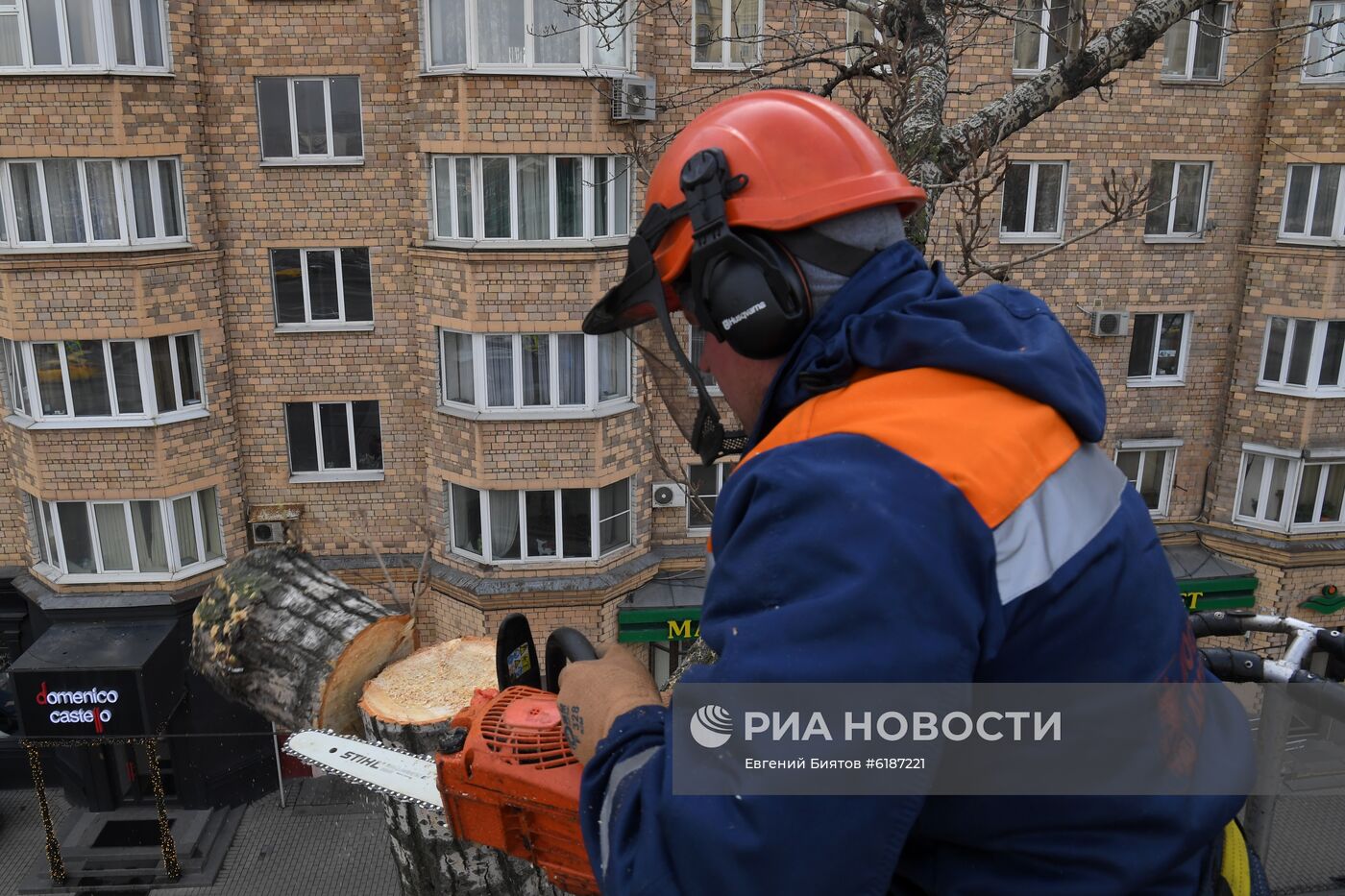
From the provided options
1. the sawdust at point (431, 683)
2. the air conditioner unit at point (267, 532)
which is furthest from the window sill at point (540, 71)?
the sawdust at point (431, 683)

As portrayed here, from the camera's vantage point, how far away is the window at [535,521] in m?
12.6

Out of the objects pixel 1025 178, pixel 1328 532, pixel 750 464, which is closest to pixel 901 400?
pixel 750 464

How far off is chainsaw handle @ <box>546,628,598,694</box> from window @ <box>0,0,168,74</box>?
10973 mm

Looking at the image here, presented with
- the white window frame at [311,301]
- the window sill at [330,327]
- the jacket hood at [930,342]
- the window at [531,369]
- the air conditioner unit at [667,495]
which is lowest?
the air conditioner unit at [667,495]

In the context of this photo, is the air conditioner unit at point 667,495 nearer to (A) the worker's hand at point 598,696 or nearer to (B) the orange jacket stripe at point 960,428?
(A) the worker's hand at point 598,696

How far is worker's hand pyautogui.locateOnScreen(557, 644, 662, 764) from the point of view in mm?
1915

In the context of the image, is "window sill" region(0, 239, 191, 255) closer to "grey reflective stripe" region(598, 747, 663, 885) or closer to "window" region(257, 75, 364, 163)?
"window" region(257, 75, 364, 163)

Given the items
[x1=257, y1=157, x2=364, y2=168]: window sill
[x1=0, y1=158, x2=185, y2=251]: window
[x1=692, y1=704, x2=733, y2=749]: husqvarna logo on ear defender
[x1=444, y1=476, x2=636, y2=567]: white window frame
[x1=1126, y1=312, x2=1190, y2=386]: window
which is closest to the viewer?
[x1=692, y1=704, x2=733, y2=749]: husqvarna logo on ear defender

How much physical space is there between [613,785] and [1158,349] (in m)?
14.3

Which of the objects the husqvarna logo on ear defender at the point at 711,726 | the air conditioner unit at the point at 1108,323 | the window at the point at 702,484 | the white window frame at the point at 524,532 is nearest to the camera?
the husqvarna logo on ear defender at the point at 711,726

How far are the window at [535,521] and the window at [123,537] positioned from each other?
3362mm

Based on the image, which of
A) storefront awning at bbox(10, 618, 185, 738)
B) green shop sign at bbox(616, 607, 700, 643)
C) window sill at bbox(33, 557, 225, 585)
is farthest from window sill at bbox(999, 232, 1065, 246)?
storefront awning at bbox(10, 618, 185, 738)

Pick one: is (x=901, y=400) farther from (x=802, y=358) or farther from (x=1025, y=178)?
(x=1025, y=178)

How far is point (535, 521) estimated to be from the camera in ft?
41.8
